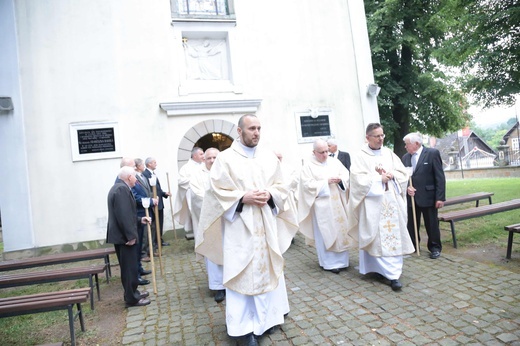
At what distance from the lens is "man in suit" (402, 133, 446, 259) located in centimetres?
540

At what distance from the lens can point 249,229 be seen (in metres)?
3.22

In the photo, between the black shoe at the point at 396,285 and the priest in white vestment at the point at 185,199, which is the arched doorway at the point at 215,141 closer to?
the priest in white vestment at the point at 185,199

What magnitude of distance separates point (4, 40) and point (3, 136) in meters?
2.25

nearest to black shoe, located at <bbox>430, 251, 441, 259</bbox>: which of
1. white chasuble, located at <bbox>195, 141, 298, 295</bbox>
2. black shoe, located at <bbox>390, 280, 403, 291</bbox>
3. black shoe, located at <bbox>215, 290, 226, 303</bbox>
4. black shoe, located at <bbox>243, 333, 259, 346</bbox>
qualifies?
black shoe, located at <bbox>390, 280, 403, 291</bbox>

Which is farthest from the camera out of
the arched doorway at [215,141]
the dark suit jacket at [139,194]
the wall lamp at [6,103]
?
the arched doorway at [215,141]

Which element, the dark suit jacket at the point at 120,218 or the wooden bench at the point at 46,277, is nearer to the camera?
the dark suit jacket at the point at 120,218

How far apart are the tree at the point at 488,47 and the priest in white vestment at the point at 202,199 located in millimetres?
7181

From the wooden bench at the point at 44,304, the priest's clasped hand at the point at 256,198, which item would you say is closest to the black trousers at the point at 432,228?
the priest's clasped hand at the point at 256,198

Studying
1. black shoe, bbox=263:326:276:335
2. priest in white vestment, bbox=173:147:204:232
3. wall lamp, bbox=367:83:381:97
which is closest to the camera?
black shoe, bbox=263:326:276:335

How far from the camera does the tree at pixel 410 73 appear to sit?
12219 mm

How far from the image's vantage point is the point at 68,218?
27.0 ft

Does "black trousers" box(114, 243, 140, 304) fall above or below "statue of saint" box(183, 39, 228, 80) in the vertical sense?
below

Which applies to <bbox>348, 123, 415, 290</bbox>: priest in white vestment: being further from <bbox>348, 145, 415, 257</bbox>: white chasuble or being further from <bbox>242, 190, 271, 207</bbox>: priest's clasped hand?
<bbox>242, 190, 271, 207</bbox>: priest's clasped hand

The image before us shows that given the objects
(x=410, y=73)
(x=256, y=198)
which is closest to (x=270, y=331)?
(x=256, y=198)
